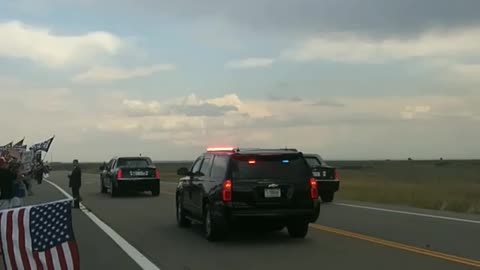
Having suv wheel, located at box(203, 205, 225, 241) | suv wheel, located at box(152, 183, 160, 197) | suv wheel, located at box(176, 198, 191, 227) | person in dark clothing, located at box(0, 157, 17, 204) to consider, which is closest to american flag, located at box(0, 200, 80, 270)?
suv wheel, located at box(203, 205, 225, 241)

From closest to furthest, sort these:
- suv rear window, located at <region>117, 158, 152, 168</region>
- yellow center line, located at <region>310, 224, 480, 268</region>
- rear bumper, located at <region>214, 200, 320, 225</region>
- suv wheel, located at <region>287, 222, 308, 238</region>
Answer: yellow center line, located at <region>310, 224, 480, 268</region>
rear bumper, located at <region>214, 200, 320, 225</region>
suv wheel, located at <region>287, 222, 308, 238</region>
suv rear window, located at <region>117, 158, 152, 168</region>

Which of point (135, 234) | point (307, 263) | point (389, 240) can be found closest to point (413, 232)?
point (389, 240)

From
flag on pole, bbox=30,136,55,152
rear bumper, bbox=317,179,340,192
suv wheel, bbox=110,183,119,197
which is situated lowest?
suv wheel, bbox=110,183,119,197

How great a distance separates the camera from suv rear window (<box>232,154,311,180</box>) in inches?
526

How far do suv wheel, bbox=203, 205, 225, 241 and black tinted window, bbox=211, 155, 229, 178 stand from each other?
71cm

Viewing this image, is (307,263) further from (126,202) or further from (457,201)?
(126,202)

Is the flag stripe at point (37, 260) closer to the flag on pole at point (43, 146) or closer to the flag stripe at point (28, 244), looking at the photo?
the flag stripe at point (28, 244)

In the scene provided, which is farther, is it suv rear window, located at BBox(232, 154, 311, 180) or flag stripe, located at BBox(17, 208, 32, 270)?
suv rear window, located at BBox(232, 154, 311, 180)

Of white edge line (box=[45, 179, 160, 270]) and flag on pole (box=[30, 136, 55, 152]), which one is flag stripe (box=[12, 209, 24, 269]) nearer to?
white edge line (box=[45, 179, 160, 270])

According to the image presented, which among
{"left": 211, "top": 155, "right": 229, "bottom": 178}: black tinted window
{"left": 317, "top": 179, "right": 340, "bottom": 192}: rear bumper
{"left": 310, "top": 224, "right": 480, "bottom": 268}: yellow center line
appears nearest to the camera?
{"left": 310, "top": 224, "right": 480, "bottom": 268}: yellow center line

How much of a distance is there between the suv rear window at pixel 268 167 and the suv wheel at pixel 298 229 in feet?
3.36

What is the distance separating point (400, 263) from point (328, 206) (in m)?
11.9

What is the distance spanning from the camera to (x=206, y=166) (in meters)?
14.9

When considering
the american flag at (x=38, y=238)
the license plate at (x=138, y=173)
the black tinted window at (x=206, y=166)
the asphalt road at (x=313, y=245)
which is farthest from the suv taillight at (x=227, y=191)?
the license plate at (x=138, y=173)
